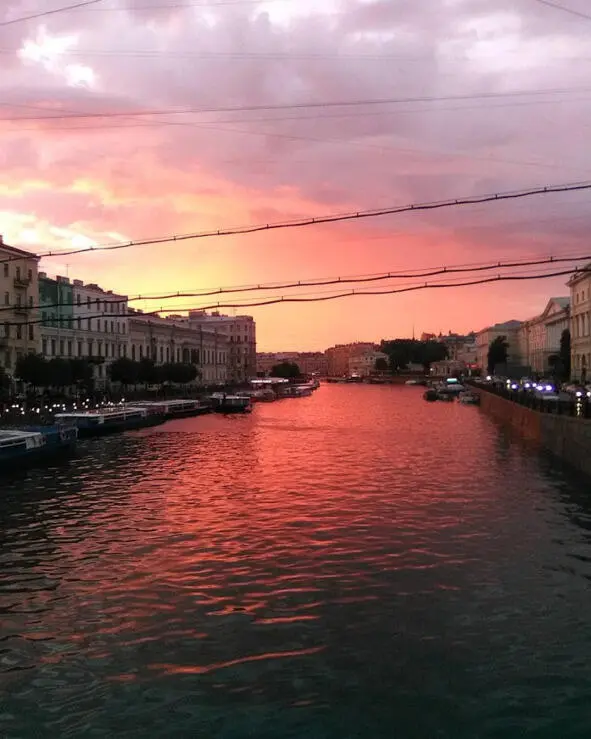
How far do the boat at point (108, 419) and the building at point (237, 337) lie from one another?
4137 inches

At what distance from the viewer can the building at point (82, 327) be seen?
69688mm

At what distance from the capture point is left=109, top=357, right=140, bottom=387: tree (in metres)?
74.6

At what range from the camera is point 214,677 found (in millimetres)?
8633

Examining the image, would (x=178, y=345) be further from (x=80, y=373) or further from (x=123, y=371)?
(x=80, y=373)

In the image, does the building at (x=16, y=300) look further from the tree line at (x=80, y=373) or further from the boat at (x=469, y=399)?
the boat at (x=469, y=399)

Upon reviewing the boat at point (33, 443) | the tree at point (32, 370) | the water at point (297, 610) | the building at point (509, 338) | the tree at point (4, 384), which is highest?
the building at point (509, 338)

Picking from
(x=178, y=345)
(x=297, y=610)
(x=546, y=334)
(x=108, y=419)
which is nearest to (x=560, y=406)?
(x=108, y=419)

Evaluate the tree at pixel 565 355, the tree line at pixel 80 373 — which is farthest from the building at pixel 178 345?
the tree at pixel 565 355

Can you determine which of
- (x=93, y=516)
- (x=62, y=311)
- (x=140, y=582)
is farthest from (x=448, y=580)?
(x=62, y=311)

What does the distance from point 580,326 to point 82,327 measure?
56.4 meters

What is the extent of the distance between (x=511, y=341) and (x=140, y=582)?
164496 millimetres

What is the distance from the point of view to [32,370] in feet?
172

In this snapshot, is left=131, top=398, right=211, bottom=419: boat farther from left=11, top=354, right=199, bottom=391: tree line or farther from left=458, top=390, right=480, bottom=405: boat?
left=458, top=390, right=480, bottom=405: boat

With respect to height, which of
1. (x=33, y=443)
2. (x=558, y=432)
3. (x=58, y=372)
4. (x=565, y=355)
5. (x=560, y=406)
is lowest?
(x=33, y=443)
